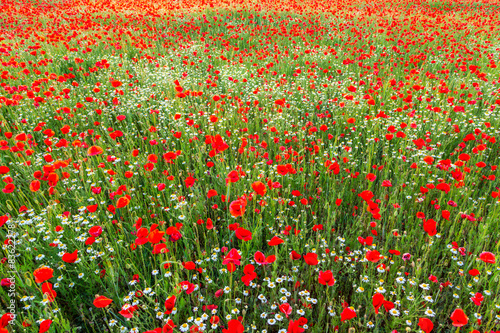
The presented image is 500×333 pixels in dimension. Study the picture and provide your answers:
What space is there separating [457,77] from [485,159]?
3624 millimetres

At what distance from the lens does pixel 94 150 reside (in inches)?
96.4

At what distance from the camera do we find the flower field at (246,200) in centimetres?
189

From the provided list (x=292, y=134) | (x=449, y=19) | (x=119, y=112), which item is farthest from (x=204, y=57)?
(x=449, y=19)

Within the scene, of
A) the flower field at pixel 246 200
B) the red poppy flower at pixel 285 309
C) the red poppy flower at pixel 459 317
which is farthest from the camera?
the flower field at pixel 246 200

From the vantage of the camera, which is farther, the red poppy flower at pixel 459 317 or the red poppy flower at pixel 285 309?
the red poppy flower at pixel 285 309

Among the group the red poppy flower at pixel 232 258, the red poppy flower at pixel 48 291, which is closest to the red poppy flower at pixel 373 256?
the red poppy flower at pixel 232 258

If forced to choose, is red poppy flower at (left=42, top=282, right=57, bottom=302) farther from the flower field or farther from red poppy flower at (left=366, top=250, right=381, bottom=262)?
red poppy flower at (left=366, top=250, right=381, bottom=262)

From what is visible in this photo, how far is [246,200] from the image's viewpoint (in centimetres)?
225

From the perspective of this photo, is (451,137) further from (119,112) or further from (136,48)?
(136,48)

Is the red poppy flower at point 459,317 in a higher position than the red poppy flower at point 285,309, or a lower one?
higher

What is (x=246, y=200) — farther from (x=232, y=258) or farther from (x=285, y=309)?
(x=285, y=309)

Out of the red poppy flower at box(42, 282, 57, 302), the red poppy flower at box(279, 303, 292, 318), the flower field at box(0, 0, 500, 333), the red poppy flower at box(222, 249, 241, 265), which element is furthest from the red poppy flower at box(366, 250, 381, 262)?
the red poppy flower at box(42, 282, 57, 302)

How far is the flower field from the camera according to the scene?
6.19ft

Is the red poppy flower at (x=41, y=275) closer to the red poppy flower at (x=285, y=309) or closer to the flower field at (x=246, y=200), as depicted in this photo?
the flower field at (x=246, y=200)
